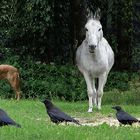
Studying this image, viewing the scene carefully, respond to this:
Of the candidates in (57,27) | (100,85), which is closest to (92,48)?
(100,85)

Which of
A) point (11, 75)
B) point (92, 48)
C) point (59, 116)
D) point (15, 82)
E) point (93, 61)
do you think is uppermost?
point (92, 48)

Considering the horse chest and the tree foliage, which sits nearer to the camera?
the horse chest

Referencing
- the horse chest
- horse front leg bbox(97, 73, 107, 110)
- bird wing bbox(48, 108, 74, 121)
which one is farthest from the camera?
horse front leg bbox(97, 73, 107, 110)

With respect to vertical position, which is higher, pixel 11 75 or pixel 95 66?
pixel 95 66

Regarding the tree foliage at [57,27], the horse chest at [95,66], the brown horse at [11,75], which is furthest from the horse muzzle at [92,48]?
the tree foliage at [57,27]

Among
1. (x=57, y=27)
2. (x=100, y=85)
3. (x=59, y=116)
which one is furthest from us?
(x=57, y=27)

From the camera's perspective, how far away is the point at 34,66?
82.2 feet

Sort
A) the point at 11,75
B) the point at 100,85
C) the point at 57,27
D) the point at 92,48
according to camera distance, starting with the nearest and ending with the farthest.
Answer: the point at 92,48
the point at 100,85
the point at 11,75
the point at 57,27

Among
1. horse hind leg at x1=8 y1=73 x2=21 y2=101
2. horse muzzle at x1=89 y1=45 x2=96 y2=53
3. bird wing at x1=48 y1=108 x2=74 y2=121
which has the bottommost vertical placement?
horse hind leg at x1=8 y1=73 x2=21 y2=101

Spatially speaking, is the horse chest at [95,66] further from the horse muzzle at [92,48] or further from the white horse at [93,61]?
the horse muzzle at [92,48]

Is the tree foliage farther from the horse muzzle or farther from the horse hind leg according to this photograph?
the horse muzzle

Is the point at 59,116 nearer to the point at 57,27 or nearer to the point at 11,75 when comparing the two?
the point at 11,75

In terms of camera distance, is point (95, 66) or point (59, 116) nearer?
point (59, 116)

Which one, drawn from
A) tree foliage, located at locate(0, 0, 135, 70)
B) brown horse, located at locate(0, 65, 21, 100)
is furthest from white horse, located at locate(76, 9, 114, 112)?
tree foliage, located at locate(0, 0, 135, 70)
